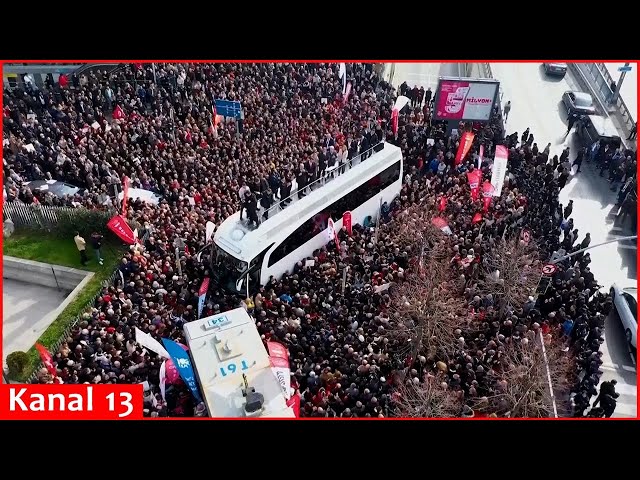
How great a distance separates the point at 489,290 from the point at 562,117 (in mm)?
17933

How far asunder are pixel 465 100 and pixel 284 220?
40.8ft

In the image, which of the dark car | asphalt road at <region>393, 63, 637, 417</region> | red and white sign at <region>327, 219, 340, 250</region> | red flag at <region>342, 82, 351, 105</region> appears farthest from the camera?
red flag at <region>342, 82, 351, 105</region>

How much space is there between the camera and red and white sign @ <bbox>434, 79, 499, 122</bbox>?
26516mm

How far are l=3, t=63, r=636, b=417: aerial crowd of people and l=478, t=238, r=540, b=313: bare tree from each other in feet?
1.05

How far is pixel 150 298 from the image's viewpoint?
57.6 ft

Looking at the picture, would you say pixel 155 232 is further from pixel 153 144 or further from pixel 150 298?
pixel 153 144

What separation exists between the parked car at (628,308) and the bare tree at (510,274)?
11.3 ft

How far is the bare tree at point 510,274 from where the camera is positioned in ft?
58.6

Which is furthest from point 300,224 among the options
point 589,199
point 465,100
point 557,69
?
point 557,69

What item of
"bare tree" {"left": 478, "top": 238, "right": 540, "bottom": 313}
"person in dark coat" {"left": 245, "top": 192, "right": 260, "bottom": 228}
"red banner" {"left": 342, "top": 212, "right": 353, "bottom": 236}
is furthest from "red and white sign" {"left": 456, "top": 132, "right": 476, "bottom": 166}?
"person in dark coat" {"left": 245, "top": 192, "right": 260, "bottom": 228}

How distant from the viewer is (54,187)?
23.1 metres

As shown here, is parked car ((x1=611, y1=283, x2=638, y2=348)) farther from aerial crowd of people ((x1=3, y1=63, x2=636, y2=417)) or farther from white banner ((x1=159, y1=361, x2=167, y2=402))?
white banner ((x1=159, y1=361, x2=167, y2=402))

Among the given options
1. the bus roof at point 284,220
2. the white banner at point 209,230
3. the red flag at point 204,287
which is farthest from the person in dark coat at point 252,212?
the red flag at point 204,287

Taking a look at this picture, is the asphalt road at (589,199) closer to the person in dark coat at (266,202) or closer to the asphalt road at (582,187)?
the asphalt road at (582,187)
